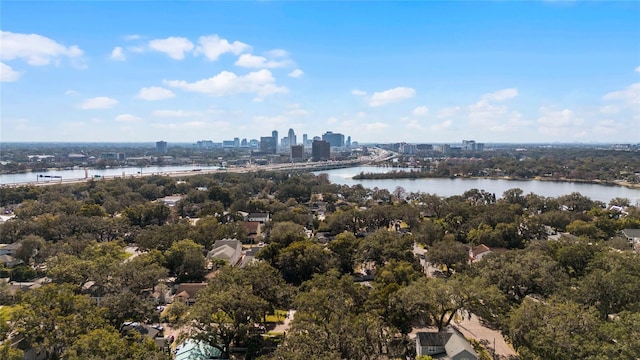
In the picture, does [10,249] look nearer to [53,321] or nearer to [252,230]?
A: [252,230]

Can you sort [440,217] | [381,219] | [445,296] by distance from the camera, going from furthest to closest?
[440,217], [381,219], [445,296]

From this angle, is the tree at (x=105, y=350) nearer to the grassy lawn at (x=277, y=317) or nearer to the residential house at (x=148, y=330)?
the residential house at (x=148, y=330)

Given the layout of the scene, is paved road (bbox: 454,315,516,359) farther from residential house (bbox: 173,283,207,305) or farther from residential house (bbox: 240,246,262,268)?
residential house (bbox: 240,246,262,268)

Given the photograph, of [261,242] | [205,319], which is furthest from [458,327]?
[261,242]

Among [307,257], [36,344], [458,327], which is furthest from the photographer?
[307,257]

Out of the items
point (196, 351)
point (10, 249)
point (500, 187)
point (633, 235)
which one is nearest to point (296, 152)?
point (500, 187)

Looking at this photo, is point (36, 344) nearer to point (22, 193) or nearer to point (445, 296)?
point (445, 296)

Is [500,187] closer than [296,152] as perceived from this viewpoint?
Yes

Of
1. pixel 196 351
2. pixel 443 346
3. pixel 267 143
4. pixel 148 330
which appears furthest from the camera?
pixel 267 143
